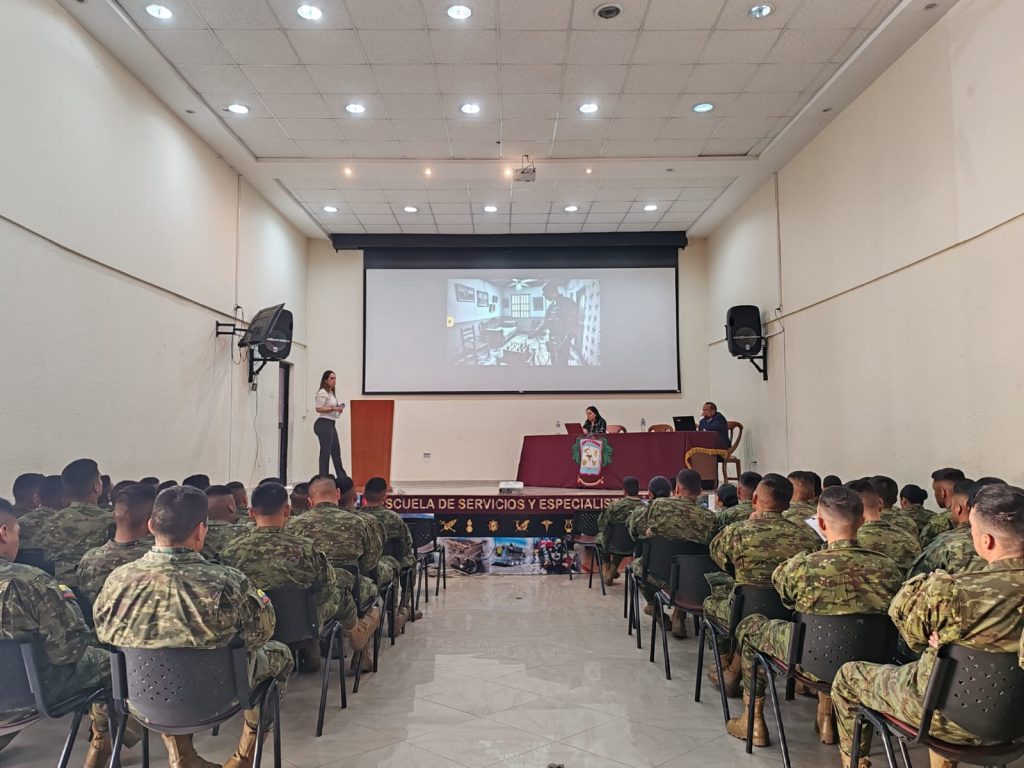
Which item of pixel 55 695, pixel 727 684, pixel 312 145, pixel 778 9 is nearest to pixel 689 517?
pixel 727 684

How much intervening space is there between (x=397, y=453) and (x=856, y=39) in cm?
866

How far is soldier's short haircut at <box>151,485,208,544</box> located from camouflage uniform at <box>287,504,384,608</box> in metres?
1.35

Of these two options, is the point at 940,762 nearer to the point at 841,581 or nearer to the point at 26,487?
the point at 841,581

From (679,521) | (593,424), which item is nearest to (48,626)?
(679,521)

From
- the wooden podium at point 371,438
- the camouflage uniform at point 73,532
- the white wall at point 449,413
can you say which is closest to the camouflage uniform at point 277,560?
the camouflage uniform at point 73,532

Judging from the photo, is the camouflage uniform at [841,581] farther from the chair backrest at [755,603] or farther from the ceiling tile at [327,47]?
the ceiling tile at [327,47]

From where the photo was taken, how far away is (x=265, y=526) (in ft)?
9.82

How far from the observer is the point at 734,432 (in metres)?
10.1

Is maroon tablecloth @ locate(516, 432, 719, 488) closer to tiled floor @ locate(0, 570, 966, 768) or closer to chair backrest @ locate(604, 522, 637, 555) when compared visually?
chair backrest @ locate(604, 522, 637, 555)

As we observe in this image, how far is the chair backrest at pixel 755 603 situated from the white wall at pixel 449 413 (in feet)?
27.5

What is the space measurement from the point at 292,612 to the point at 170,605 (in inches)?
34.8

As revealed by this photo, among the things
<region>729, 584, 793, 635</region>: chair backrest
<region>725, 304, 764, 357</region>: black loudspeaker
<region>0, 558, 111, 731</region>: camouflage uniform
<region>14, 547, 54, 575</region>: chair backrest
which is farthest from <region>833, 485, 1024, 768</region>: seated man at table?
<region>725, 304, 764, 357</region>: black loudspeaker

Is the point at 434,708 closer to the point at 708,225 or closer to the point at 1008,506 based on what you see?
the point at 1008,506

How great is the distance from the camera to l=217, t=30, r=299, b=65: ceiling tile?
555 cm
